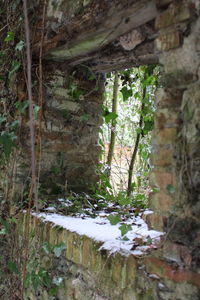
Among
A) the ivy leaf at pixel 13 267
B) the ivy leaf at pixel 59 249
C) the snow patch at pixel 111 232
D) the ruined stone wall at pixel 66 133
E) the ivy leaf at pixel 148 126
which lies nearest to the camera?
the snow patch at pixel 111 232

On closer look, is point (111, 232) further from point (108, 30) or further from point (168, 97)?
point (108, 30)

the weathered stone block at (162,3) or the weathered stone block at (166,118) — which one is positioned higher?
the weathered stone block at (162,3)

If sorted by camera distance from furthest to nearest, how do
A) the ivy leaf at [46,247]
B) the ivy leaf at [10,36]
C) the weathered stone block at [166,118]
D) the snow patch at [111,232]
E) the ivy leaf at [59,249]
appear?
the ivy leaf at [10,36]
the ivy leaf at [46,247]
the ivy leaf at [59,249]
the snow patch at [111,232]
the weathered stone block at [166,118]

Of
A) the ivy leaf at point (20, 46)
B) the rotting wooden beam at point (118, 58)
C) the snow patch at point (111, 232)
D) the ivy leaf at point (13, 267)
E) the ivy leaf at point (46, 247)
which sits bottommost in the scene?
the ivy leaf at point (13, 267)

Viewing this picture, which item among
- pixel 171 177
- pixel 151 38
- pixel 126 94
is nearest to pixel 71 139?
pixel 126 94

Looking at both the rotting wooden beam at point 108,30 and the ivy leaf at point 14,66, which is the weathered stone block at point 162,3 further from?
the ivy leaf at point 14,66

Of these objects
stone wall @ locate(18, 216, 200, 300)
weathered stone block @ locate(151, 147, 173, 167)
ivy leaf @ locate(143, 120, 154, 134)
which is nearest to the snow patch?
stone wall @ locate(18, 216, 200, 300)

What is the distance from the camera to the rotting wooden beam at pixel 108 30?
5.86 feet

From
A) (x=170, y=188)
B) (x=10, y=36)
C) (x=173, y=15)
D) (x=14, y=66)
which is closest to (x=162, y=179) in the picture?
(x=170, y=188)

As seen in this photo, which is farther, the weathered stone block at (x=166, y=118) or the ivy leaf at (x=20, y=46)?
the ivy leaf at (x=20, y=46)

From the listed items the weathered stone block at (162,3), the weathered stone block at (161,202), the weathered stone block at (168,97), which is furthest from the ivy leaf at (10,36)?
the weathered stone block at (161,202)

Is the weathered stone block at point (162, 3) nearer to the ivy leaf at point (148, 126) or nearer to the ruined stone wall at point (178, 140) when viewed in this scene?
the ruined stone wall at point (178, 140)

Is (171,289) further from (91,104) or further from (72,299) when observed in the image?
(91,104)

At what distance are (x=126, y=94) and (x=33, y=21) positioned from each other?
3.19ft
